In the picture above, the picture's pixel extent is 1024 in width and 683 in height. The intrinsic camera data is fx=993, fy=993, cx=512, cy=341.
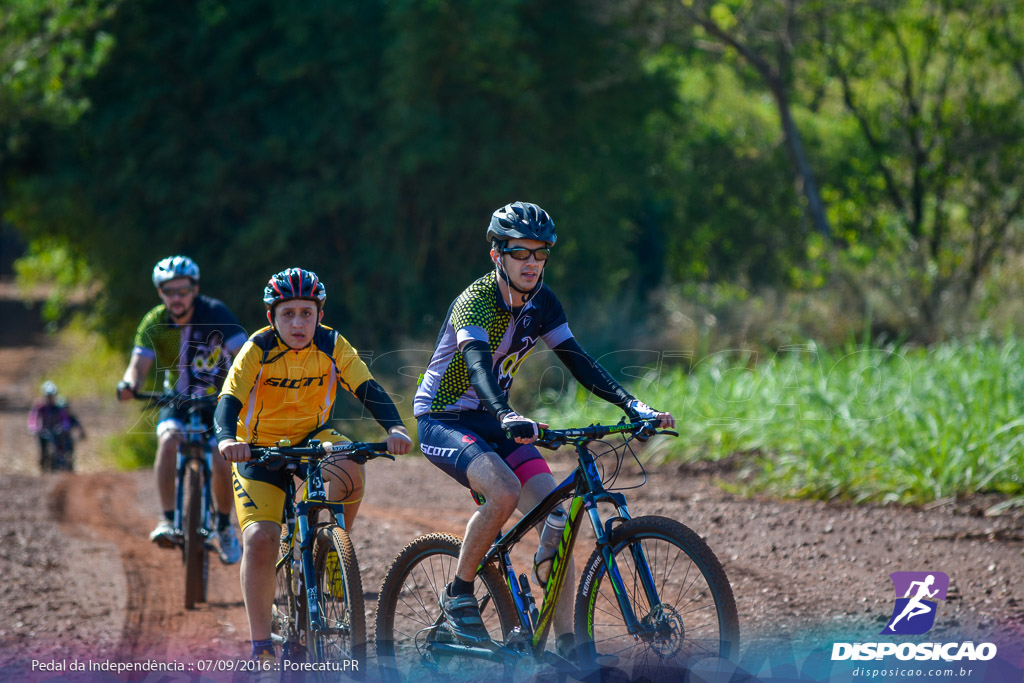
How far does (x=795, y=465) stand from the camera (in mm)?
8516

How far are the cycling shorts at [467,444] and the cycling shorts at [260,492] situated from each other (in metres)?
0.75

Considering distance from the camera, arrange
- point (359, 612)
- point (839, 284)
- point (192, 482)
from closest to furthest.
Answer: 1. point (359, 612)
2. point (192, 482)
3. point (839, 284)

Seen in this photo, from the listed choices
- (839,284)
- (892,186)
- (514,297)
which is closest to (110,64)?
(839,284)

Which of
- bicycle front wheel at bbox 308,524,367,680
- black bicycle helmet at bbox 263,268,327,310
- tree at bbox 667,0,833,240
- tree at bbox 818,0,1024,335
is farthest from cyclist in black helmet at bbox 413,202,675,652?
tree at bbox 667,0,833,240

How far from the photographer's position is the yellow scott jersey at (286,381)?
5.00 meters

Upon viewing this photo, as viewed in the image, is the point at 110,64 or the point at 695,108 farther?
the point at 695,108

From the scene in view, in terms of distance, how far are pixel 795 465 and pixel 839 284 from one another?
6351 millimetres

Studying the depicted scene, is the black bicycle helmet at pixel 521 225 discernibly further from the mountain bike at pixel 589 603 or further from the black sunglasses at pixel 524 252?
the mountain bike at pixel 589 603

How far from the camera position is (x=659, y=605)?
3818 millimetres

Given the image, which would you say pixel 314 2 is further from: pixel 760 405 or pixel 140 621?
pixel 140 621

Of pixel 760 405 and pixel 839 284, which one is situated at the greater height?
pixel 839 284

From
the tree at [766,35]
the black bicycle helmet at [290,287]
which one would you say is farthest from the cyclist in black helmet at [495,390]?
the tree at [766,35]

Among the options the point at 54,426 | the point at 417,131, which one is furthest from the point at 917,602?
the point at 54,426

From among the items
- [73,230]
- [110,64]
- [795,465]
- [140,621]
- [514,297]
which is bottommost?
[140,621]
